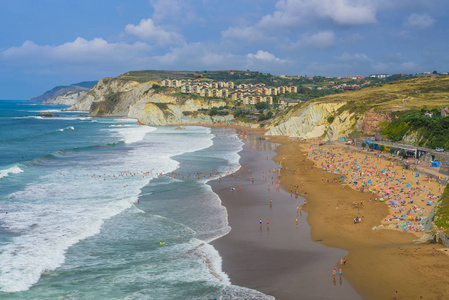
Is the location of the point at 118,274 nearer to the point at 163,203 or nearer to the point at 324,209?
the point at 163,203

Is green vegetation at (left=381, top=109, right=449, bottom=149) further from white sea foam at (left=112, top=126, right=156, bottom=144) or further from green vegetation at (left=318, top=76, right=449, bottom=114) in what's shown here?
white sea foam at (left=112, top=126, right=156, bottom=144)

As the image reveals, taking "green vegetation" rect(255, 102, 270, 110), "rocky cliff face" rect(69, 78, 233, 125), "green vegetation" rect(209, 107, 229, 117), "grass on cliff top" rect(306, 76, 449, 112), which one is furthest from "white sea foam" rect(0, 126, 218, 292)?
"green vegetation" rect(255, 102, 270, 110)

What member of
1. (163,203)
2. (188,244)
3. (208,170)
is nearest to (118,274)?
(188,244)

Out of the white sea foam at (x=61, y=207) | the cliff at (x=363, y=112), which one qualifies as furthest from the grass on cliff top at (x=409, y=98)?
the white sea foam at (x=61, y=207)

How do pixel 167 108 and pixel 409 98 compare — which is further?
pixel 167 108

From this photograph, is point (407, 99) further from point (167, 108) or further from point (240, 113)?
point (167, 108)

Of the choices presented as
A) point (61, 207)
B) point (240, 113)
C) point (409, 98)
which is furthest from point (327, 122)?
point (61, 207)

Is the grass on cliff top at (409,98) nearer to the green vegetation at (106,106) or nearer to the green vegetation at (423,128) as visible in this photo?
the green vegetation at (423,128)
